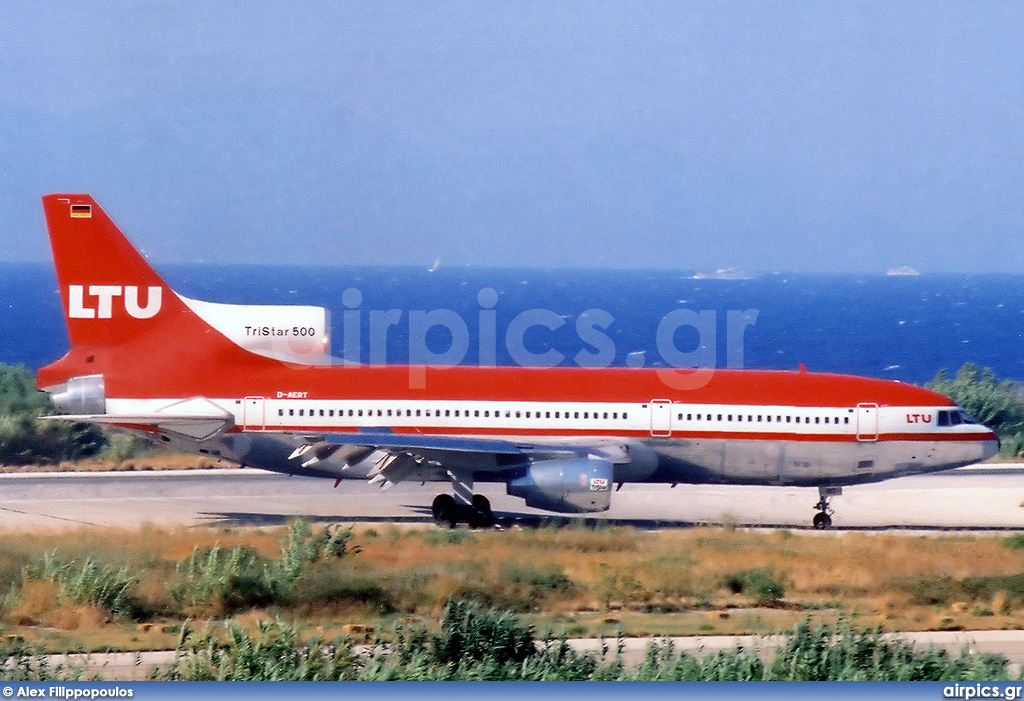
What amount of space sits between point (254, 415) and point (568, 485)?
7.04 meters

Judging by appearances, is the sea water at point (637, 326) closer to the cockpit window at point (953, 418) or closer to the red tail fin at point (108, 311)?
the red tail fin at point (108, 311)

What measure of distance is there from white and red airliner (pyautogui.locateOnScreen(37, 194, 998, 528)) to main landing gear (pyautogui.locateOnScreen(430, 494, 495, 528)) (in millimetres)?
48

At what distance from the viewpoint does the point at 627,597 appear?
20.2m

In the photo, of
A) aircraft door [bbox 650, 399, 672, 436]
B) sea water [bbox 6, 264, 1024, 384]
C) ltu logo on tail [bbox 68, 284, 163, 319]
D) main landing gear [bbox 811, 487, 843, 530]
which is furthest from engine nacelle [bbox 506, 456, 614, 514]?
sea water [bbox 6, 264, 1024, 384]

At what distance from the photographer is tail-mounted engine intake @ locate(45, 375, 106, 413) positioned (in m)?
27.9

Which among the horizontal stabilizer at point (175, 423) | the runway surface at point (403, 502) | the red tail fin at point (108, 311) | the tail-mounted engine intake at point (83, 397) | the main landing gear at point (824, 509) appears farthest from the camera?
the runway surface at point (403, 502)

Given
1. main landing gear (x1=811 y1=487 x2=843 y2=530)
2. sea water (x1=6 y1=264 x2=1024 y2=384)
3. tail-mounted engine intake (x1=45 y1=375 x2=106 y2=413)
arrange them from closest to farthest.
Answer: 1. tail-mounted engine intake (x1=45 y1=375 x2=106 y2=413)
2. main landing gear (x1=811 y1=487 x2=843 y2=530)
3. sea water (x1=6 y1=264 x2=1024 y2=384)

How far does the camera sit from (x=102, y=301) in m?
28.6

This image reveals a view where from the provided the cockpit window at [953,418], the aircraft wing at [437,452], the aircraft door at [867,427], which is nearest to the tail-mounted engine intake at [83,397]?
the aircraft wing at [437,452]

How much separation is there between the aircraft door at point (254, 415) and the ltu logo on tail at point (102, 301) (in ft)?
10.1

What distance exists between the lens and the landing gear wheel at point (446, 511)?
91.1ft

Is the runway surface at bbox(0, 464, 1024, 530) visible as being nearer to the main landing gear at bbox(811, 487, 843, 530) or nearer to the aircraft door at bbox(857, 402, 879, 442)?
the main landing gear at bbox(811, 487, 843, 530)

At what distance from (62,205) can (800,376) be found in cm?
1657

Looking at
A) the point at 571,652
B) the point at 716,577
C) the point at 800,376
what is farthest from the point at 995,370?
the point at 571,652
